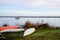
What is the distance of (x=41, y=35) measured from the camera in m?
2.05

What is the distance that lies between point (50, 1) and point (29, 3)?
0.25m

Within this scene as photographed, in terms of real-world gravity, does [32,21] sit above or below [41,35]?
above

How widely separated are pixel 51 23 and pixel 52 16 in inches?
3.3

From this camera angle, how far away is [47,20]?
82.6 inches

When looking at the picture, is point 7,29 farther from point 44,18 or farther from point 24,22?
point 44,18

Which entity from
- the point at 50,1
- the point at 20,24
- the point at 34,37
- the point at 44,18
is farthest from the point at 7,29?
the point at 50,1

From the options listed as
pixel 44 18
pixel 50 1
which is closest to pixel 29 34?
pixel 44 18

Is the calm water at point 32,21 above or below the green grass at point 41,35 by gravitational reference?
above

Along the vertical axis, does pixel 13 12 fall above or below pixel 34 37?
above

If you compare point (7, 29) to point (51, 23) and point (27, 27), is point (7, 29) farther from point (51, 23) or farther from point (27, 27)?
point (51, 23)

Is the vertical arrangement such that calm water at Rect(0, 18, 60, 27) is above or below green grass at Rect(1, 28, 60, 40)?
above

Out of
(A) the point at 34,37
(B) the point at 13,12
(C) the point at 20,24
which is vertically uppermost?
(B) the point at 13,12

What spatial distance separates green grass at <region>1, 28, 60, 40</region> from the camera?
2.05 m

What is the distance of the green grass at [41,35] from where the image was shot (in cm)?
205
